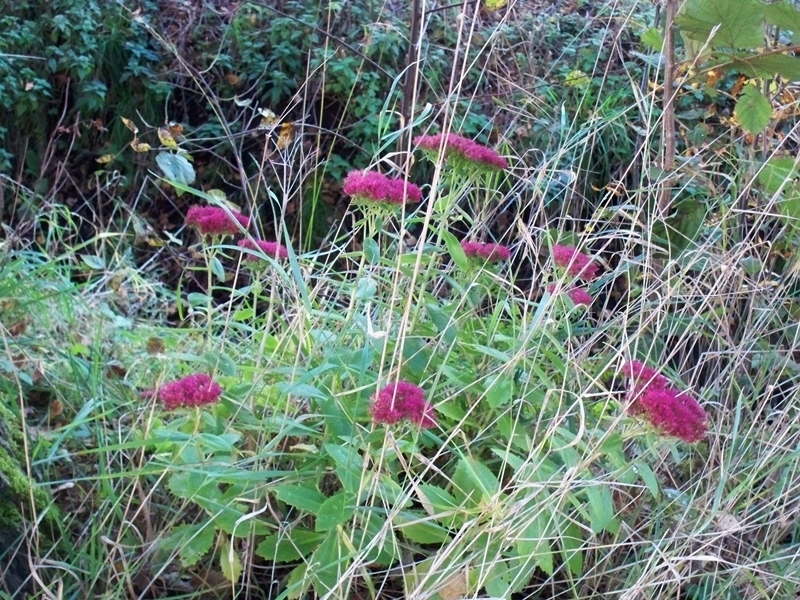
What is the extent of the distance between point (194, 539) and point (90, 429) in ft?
1.21

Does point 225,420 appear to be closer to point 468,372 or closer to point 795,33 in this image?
point 468,372

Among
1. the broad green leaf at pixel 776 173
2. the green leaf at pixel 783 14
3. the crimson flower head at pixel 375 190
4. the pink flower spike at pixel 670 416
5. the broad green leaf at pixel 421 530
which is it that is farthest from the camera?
the broad green leaf at pixel 776 173

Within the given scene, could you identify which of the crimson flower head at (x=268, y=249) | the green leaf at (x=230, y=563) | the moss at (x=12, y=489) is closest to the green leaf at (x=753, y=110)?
the crimson flower head at (x=268, y=249)

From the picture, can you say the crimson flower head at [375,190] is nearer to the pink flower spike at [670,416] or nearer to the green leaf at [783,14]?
the pink flower spike at [670,416]

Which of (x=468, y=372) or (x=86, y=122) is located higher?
(x=468, y=372)

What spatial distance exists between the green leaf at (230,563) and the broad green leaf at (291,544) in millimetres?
37

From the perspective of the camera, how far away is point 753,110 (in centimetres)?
166

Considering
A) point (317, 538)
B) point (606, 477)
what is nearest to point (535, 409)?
point (606, 477)

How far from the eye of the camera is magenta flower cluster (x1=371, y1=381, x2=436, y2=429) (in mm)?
1049

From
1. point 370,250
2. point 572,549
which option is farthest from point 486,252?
point 572,549

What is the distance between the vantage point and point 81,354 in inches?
71.9

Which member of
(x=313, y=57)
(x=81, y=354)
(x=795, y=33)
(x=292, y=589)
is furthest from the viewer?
(x=313, y=57)

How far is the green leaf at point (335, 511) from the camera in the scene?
111 cm

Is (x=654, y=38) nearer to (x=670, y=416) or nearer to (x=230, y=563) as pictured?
(x=670, y=416)
